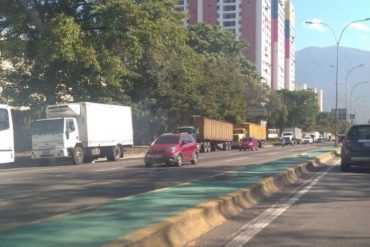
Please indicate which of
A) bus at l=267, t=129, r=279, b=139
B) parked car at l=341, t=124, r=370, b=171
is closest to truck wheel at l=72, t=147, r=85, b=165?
parked car at l=341, t=124, r=370, b=171

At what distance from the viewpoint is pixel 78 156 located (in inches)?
1211

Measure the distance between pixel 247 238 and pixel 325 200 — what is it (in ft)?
16.9

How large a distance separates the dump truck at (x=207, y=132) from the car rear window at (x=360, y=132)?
2850cm

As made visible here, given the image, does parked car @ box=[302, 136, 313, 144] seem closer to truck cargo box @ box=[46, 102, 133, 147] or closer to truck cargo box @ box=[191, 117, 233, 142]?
truck cargo box @ box=[191, 117, 233, 142]

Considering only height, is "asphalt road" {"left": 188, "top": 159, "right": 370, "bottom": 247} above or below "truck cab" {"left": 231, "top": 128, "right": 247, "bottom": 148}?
below

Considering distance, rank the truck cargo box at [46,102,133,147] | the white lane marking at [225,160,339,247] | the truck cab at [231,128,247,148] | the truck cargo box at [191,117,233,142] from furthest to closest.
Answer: the truck cab at [231,128,247,148]
the truck cargo box at [191,117,233,142]
the truck cargo box at [46,102,133,147]
the white lane marking at [225,160,339,247]

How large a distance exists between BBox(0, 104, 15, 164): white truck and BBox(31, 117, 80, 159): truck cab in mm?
9171

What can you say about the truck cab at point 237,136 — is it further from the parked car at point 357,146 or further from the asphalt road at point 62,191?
the asphalt road at point 62,191

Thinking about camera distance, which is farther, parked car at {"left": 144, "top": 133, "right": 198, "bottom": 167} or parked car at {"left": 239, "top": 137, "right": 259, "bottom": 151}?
parked car at {"left": 239, "top": 137, "right": 259, "bottom": 151}

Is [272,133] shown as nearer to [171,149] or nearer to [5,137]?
[171,149]

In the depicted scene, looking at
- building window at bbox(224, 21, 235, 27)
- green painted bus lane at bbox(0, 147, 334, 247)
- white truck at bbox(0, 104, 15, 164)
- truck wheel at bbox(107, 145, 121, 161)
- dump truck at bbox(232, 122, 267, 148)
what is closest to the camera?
green painted bus lane at bbox(0, 147, 334, 247)

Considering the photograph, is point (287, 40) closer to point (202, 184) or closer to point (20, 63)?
point (20, 63)

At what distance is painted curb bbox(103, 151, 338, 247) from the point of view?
7450 millimetres

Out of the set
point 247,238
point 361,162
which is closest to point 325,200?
point 247,238
